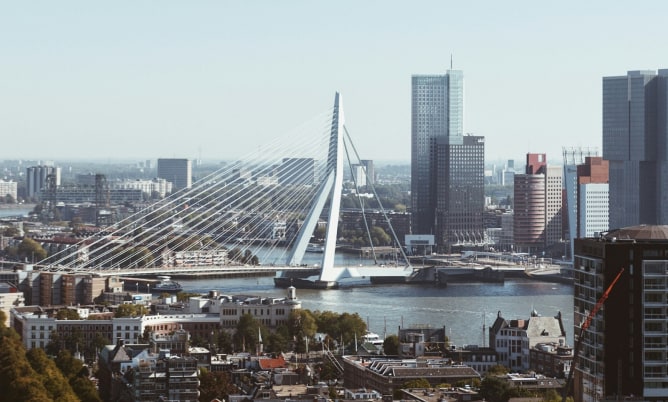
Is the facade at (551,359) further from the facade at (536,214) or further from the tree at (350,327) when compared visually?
the facade at (536,214)

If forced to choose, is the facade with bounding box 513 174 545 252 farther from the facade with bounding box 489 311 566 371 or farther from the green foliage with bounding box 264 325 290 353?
the facade with bounding box 489 311 566 371

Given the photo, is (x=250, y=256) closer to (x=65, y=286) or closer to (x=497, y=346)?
(x=65, y=286)

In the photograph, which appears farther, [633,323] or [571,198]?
[571,198]

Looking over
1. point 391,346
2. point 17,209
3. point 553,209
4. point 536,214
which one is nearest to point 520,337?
point 391,346

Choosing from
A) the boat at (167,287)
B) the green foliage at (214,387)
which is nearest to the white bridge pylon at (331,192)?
the boat at (167,287)

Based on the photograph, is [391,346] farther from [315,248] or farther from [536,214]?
[536,214]

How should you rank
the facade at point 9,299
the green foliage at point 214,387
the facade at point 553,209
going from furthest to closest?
the facade at point 553,209 < the facade at point 9,299 < the green foliage at point 214,387
